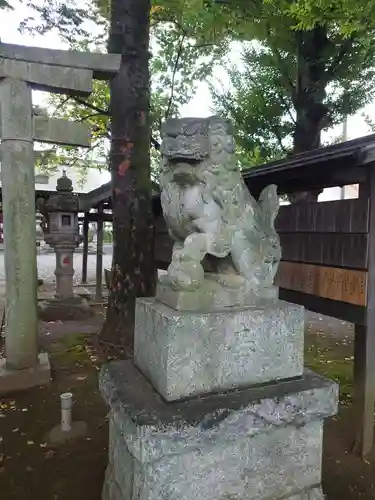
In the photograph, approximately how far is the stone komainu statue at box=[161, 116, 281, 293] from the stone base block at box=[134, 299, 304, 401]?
0.61 ft

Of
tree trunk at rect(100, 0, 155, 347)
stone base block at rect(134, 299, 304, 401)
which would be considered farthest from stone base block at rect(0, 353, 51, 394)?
stone base block at rect(134, 299, 304, 401)

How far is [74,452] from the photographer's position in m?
3.16

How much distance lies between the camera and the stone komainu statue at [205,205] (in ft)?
6.18

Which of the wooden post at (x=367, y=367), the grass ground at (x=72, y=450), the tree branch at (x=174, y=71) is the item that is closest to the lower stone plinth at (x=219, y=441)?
the grass ground at (x=72, y=450)

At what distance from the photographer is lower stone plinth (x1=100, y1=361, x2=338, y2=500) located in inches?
67.4

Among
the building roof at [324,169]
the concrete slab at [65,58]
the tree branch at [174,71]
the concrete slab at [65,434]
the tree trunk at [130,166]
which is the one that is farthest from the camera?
the tree branch at [174,71]

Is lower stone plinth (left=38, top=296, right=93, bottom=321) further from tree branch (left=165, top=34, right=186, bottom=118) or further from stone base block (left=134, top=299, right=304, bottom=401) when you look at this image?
stone base block (left=134, top=299, right=304, bottom=401)

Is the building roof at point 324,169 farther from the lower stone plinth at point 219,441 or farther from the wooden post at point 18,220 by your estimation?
the wooden post at point 18,220

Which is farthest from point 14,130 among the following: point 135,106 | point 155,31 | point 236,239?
point 155,31

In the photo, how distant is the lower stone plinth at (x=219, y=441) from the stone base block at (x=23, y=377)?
2.45 meters

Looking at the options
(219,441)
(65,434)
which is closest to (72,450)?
(65,434)

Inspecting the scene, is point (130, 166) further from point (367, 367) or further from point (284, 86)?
point (284, 86)

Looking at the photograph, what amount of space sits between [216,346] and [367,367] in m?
2.02

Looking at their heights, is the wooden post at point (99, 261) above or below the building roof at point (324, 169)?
below
